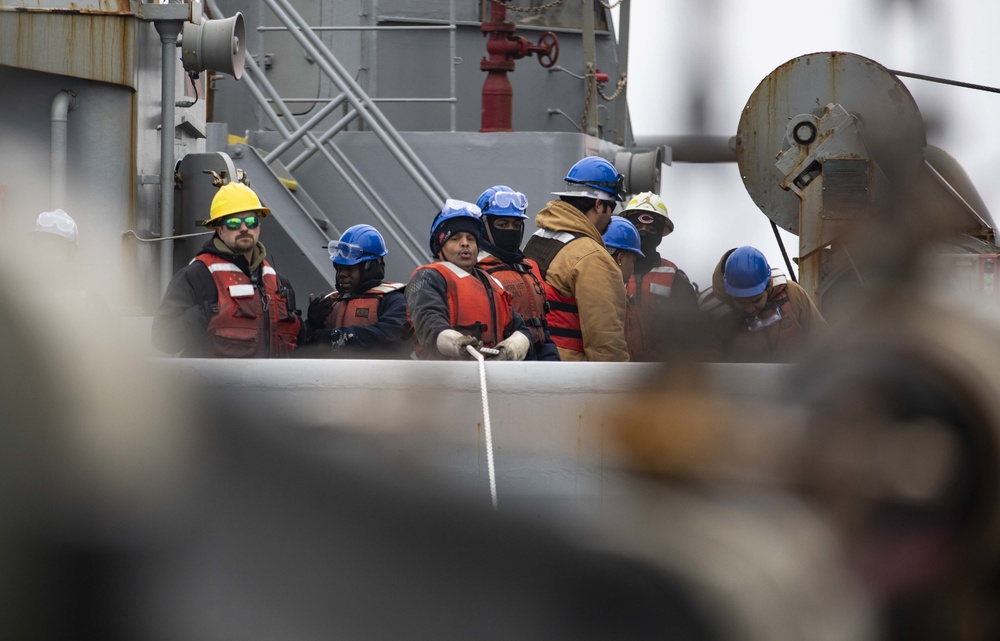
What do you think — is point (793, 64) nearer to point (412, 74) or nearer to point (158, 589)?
point (158, 589)

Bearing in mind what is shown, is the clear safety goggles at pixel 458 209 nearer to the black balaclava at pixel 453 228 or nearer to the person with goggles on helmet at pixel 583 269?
the black balaclava at pixel 453 228

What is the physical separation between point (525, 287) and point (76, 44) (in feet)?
10.8

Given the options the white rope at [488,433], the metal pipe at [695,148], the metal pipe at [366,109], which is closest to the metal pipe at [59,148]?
the metal pipe at [366,109]

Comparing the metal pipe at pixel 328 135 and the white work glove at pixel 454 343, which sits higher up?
the metal pipe at pixel 328 135

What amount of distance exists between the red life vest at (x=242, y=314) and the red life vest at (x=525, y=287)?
38.2 inches

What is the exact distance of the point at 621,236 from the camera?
19.4 ft

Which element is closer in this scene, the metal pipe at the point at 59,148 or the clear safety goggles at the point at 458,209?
the clear safety goggles at the point at 458,209

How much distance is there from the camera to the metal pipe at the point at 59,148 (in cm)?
631

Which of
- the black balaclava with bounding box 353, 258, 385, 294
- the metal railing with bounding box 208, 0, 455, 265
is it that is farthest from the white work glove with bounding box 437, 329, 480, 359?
the metal railing with bounding box 208, 0, 455, 265

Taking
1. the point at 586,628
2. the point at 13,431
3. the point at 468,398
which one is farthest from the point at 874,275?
the point at 468,398

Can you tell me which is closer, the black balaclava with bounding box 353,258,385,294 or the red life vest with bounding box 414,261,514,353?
the red life vest with bounding box 414,261,514,353

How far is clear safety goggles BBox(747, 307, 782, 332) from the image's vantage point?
4683 mm

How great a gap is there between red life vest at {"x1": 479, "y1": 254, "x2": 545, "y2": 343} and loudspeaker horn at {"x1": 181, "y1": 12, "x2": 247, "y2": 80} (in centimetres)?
250

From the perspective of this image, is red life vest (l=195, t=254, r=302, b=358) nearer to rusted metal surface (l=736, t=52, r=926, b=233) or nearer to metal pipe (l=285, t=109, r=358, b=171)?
rusted metal surface (l=736, t=52, r=926, b=233)
